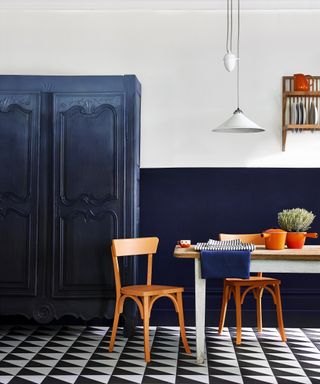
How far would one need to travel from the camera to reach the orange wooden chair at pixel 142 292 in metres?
5.12

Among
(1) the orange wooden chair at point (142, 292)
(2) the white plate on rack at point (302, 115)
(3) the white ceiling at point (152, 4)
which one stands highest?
(3) the white ceiling at point (152, 4)

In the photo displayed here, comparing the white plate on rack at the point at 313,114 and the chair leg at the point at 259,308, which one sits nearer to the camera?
the chair leg at the point at 259,308

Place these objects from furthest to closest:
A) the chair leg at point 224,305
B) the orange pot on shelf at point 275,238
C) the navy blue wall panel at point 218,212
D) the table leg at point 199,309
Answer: the navy blue wall panel at point 218,212 → the chair leg at point 224,305 → the orange pot on shelf at point 275,238 → the table leg at point 199,309

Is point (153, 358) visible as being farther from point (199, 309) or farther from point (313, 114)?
point (313, 114)

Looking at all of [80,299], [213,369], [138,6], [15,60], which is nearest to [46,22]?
[15,60]

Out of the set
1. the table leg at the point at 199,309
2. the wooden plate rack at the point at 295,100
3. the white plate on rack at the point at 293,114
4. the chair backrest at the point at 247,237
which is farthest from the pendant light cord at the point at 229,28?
the table leg at the point at 199,309

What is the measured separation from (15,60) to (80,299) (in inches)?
92.2

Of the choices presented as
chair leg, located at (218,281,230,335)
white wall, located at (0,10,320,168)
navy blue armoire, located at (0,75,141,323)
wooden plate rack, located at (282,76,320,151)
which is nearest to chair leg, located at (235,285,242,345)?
chair leg, located at (218,281,230,335)

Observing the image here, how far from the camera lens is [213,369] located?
4730 mm

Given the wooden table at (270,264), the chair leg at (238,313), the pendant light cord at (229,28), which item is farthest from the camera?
the pendant light cord at (229,28)

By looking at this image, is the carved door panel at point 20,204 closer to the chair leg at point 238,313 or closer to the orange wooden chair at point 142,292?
the orange wooden chair at point 142,292

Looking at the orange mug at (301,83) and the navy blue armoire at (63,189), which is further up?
the orange mug at (301,83)

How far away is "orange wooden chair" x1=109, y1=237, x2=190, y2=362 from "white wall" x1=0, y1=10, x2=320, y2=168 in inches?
40.9

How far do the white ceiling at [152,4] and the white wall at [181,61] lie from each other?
2.8 inches
